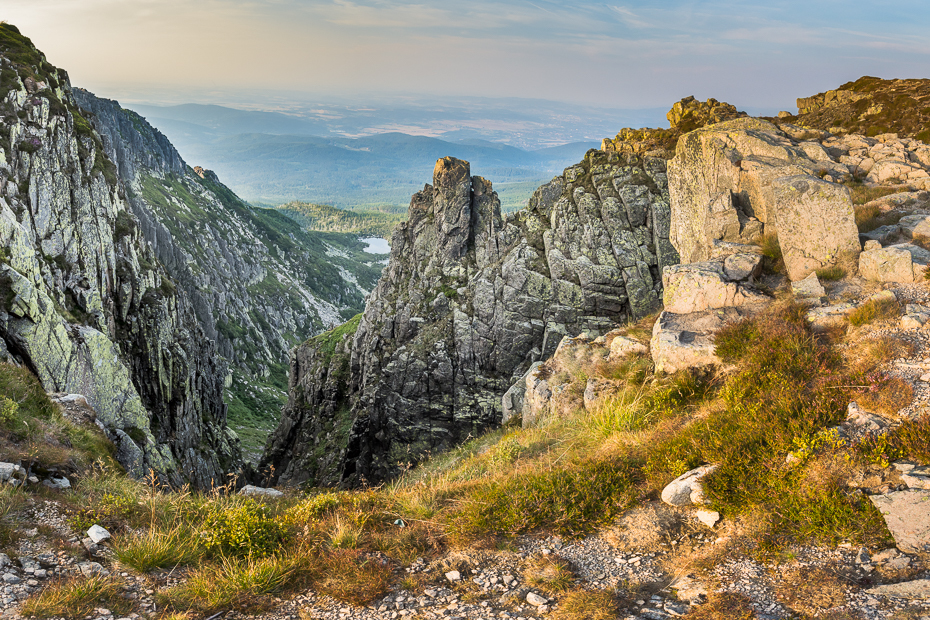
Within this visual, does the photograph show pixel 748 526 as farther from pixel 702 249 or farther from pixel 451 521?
pixel 702 249

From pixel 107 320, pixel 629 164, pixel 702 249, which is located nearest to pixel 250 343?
pixel 107 320

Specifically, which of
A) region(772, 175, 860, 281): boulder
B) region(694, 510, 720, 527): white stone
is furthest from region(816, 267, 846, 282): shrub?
region(694, 510, 720, 527): white stone

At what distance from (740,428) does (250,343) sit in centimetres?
16820

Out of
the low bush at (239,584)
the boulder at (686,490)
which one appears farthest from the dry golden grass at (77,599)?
the boulder at (686,490)

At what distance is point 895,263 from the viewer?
46.3ft

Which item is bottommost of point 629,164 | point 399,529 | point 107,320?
point 107,320

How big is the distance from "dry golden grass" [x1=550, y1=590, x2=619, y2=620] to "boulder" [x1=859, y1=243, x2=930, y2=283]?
13206mm

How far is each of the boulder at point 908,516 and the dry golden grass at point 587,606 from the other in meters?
4.34

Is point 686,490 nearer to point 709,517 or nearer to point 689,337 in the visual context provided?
point 709,517

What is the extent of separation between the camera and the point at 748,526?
8.30 m

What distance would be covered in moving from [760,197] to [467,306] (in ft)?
157

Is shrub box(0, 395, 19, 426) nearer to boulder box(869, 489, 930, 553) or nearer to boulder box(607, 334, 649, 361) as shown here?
boulder box(607, 334, 649, 361)

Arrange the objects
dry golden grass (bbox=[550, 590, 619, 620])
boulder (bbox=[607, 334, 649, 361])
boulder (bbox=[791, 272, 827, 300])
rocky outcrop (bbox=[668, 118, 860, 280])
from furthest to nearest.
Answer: boulder (bbox=[607, 334, 649, 361]) → rocky outcrop (bbox=[668, 118, 860, 280]) → boulder (bbox=[791, 272, 827, 300]) → dry golden grass (bbox=[550, 590, 619, 620])

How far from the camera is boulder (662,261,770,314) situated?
15.3 m
